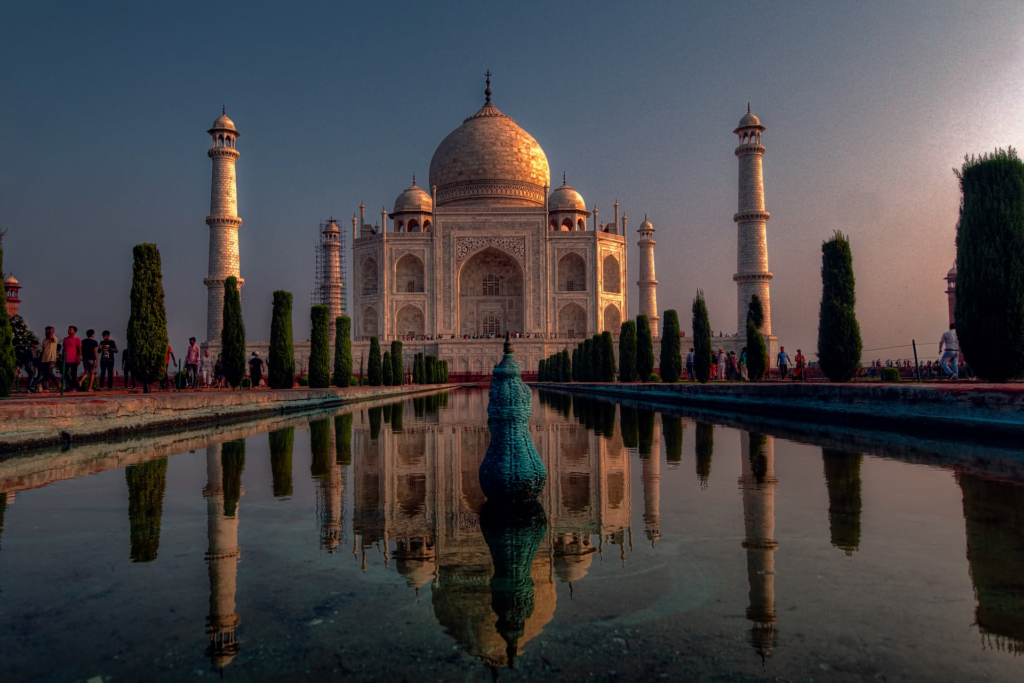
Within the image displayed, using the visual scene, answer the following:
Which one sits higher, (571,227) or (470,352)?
(571,227)

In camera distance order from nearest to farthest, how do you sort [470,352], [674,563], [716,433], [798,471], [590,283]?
[674,563] < [798,471] < [716,433] < [470,352] < [590,283]

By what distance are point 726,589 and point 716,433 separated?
3317mm

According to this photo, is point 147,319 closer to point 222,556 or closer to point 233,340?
point 233,340

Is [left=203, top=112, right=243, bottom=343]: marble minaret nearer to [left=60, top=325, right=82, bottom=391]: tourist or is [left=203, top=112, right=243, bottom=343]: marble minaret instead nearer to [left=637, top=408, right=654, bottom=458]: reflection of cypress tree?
[left=60, top=325, right=82, bottom=391]: tourist

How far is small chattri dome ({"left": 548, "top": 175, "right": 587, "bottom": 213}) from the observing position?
32.1m

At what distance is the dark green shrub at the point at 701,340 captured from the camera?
12758 mm

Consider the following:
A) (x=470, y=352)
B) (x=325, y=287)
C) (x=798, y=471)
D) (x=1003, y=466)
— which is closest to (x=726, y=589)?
(x=798, y=471)

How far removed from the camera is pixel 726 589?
130cm

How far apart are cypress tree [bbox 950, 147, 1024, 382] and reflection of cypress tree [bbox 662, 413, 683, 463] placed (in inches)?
117

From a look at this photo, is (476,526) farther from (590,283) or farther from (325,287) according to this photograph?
(325,287)

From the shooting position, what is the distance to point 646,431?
4.67 meters

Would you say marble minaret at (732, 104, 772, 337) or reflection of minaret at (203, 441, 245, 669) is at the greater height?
marble minaret at (732, 104, 772, 337)

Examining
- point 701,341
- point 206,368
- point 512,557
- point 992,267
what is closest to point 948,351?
point 992,267

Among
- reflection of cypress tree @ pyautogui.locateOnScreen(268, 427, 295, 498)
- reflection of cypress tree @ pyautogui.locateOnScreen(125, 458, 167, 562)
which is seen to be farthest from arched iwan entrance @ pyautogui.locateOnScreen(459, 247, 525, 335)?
reflection of cypress tree @ pyautogui.locateOnScreen(125, 458, 167, 562)
